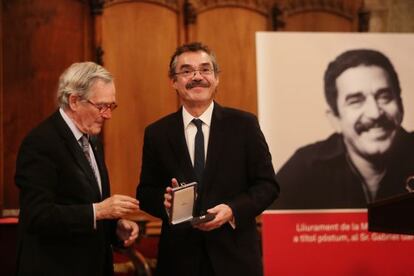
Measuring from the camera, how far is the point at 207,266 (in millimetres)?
2805

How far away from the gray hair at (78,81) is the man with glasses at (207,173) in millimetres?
398

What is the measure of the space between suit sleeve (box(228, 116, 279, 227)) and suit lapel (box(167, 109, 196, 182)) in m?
0.22

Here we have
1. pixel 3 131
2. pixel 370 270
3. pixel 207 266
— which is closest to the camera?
pixel 207 266

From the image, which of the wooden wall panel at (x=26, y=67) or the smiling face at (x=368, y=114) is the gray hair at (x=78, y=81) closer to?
the smiling face at (x=368, y=114)

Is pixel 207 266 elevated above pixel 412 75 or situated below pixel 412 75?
below

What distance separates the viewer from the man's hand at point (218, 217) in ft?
8.71

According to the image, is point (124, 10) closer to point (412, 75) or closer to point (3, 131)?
point (3, 131)

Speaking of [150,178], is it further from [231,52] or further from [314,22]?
[314,22]

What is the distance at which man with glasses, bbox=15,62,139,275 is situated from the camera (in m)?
2.57

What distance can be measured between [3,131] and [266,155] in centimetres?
325

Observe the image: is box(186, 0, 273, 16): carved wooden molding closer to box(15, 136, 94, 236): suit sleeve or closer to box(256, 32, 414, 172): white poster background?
box(256, 32, 414, 172): white poster background

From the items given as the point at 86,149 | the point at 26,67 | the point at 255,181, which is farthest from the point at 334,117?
the point at 26,67

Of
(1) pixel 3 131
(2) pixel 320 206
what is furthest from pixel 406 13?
(1) pixel 3 131

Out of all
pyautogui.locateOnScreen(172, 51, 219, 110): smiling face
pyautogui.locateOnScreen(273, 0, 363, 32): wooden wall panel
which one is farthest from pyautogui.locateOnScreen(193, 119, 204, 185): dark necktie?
pyautogui.locateOnScreen(273, 0, 363, 32): wooden wall panel
